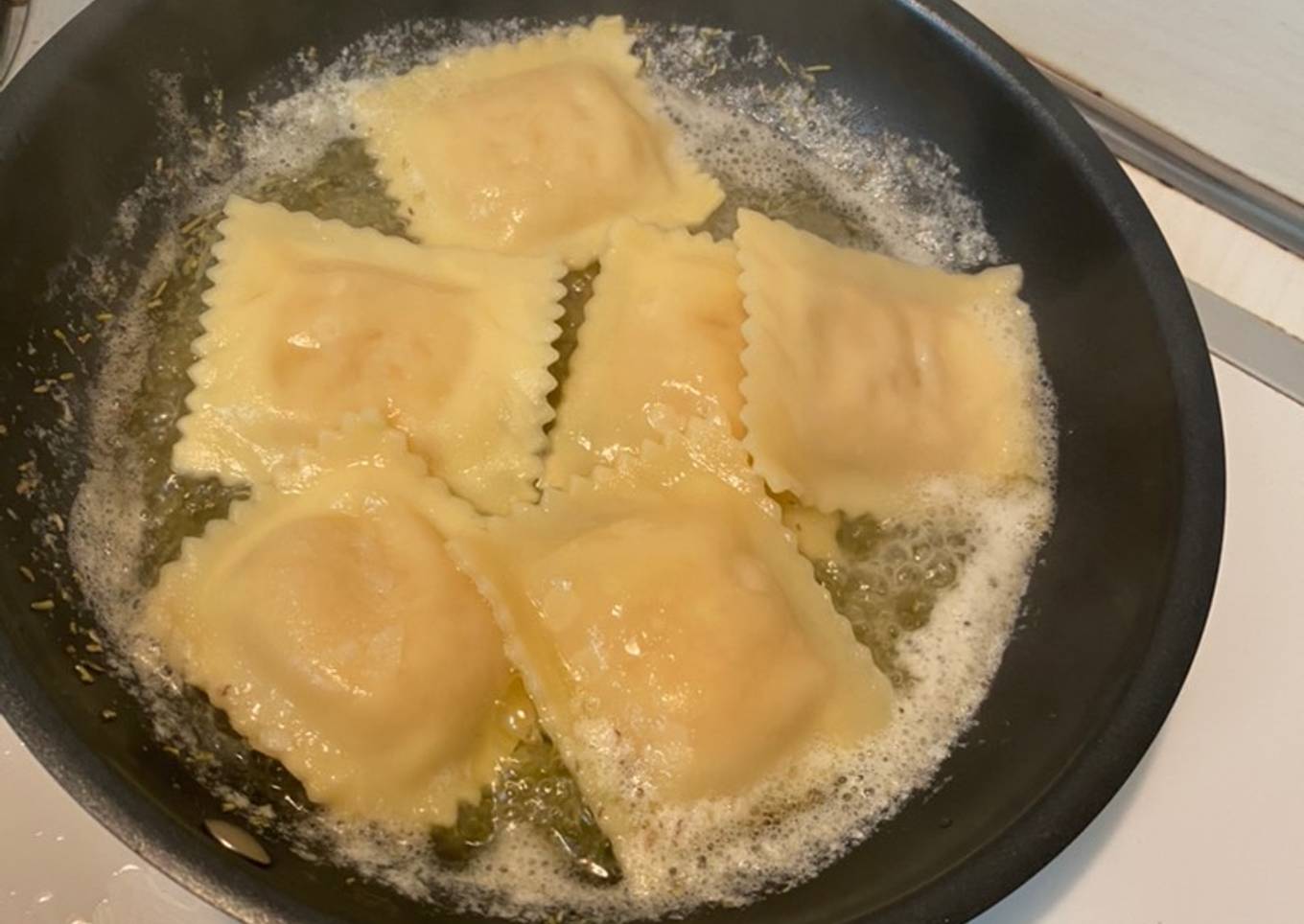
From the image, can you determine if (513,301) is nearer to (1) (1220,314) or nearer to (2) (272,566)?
(2) (272,566)

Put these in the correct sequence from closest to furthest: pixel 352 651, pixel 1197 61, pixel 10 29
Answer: pixel 352 651
pixel 1197 61
pixel 10 29

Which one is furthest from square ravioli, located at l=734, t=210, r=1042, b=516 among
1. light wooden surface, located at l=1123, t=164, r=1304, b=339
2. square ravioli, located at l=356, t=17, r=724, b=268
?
light wooden surface, located at l=1123, t=164, r=1304, b=339

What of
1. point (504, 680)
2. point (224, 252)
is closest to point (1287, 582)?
point (504, 680)

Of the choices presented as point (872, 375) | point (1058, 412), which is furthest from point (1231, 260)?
point (872, 375)

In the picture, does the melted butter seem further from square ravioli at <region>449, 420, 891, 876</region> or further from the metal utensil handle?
the metal utensil handle

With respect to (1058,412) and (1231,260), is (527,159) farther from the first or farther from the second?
(1231,260)

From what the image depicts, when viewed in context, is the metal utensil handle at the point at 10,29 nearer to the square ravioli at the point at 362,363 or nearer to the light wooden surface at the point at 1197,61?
the square ravioli at the point at 362,363
